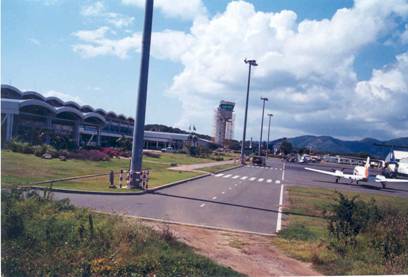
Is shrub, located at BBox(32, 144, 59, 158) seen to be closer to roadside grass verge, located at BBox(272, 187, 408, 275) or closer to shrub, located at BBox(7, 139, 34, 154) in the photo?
shrub, located at BBox(7, 139, 34, 154)

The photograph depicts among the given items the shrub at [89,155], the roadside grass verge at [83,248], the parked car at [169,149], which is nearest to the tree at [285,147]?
the parked car at [169,149]

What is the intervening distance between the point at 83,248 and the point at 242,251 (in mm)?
4167

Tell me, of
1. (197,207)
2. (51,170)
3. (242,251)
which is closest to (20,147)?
(51,170)

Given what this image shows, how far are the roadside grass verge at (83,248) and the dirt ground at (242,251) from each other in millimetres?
775

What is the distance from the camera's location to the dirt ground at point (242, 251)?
377 inches

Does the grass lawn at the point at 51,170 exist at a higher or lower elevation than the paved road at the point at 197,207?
higher

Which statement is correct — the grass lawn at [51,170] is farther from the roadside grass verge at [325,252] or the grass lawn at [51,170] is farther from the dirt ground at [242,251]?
the roadside grass verge at [325,252]

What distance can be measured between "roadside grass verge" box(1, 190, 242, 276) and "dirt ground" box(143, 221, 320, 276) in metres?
0.78

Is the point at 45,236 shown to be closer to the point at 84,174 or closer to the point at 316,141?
the point at 84,174

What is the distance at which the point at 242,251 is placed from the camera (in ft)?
35.5

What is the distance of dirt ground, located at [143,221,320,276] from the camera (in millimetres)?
9578

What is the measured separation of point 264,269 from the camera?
9.55m

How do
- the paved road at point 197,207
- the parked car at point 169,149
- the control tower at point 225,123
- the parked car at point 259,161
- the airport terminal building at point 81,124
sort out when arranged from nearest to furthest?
the paved road at point 197,207
the airport terminal building at point 81,124
the control tower at point 225,123
the parked car at point 169,149
the parked car at point 259,161

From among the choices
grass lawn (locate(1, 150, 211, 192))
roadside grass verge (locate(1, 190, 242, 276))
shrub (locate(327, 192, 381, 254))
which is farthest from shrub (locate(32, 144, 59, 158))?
shrub (locate(327, 192, 381, 254))
